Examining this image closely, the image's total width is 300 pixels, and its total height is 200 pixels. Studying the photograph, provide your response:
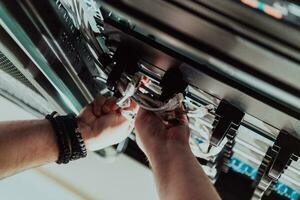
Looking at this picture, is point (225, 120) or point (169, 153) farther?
point (169, 153)

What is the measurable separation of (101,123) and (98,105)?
69 mm

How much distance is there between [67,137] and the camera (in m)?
1.41

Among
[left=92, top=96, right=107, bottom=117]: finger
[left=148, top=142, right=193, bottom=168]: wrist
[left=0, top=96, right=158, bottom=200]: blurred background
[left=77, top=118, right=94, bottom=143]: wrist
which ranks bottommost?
[left=0, top=96, right=158, bottom=200]: blurred background

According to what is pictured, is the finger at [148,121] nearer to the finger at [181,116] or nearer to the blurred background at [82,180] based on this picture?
the finger at [181,116]

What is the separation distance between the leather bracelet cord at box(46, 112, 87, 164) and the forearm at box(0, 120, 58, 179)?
0.06 feet

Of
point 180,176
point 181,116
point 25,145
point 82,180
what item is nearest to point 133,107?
point 181,116

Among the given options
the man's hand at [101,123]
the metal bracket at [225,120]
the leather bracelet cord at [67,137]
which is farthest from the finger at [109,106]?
the metal bracket at [225,120]

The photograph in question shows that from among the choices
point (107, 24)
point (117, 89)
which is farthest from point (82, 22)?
point (117, 89)

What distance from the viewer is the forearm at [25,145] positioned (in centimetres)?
135

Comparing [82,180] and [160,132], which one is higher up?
[160,132]

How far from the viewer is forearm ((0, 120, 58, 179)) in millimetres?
1346

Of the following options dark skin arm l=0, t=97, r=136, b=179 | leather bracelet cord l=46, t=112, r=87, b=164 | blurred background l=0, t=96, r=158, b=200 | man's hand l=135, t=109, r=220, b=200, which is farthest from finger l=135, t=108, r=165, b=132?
blurred background l=0, t=96, r=158, b=200

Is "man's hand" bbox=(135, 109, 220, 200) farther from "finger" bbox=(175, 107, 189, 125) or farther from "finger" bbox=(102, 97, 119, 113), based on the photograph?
"finger" bbox=(102, 97, 119, 113)

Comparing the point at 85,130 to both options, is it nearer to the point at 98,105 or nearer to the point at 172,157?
the point at 98,105
